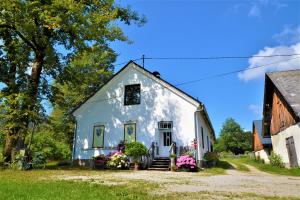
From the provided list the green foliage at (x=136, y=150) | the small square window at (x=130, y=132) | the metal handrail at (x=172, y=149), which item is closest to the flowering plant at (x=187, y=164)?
the metal handrail at (x=172, y=149)

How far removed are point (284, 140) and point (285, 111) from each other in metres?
2.53

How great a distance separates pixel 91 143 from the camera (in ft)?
72.2

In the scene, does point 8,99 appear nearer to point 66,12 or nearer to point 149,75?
point 66,12

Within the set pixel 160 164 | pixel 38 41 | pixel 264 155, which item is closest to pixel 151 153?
pixel 160 164

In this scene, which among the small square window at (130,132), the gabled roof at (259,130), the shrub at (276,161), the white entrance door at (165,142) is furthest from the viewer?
the gabled roof at (259,130)

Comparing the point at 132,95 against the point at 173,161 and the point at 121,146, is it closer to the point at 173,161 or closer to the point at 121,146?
the point at 121,146

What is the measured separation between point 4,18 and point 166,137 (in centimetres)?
1221

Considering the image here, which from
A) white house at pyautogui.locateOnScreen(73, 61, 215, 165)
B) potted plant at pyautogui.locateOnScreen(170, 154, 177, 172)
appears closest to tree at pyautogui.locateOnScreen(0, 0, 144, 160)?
white house at pyautogui.locateOnScreen(73, 61, 215, 165)

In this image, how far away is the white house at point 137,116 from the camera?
19.8 metres

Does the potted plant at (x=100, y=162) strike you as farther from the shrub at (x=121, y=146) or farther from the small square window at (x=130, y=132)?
the small square window at (x=130, y=132)

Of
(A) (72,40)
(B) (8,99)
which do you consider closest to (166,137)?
(A) (72,40)

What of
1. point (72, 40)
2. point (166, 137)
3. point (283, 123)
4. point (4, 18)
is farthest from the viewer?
point (283, 123)

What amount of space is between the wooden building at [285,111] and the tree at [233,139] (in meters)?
62.7

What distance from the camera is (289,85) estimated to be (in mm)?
20188
